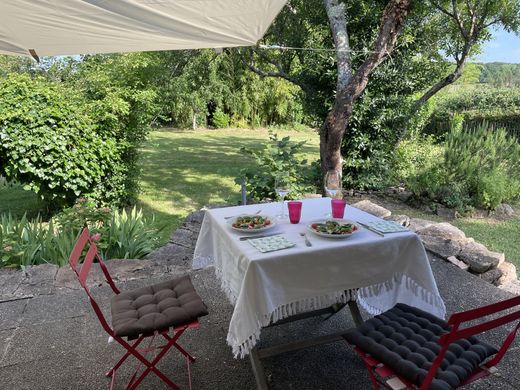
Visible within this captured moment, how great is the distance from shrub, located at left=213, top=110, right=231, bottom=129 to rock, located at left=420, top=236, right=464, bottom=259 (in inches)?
558

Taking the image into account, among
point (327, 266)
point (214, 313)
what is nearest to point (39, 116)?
point (214, 313)

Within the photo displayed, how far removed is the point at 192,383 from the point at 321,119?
575 centimetres

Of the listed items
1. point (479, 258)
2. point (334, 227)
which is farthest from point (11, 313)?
point (479, 258)

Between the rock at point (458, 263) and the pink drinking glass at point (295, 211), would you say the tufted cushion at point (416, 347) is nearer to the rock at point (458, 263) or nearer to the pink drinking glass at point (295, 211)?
the pink drinking glass at point (295, 211)

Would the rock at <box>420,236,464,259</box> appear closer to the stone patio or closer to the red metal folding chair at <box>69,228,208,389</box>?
the stone patio

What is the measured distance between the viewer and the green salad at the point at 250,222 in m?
2.15

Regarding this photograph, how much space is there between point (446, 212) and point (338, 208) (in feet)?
14.6

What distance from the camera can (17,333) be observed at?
264 cm

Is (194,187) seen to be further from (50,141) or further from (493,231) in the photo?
(493,231)

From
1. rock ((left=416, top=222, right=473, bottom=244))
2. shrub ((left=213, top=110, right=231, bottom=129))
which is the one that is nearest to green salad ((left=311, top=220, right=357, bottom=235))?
rock ((left=416, top=222, right=473, bottom=244))

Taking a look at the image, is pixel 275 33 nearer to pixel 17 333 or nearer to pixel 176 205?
pixel 176 205

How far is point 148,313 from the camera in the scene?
200 centimetres

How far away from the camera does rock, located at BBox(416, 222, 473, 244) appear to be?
4133 millimetres

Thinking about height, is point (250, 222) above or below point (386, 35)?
below
